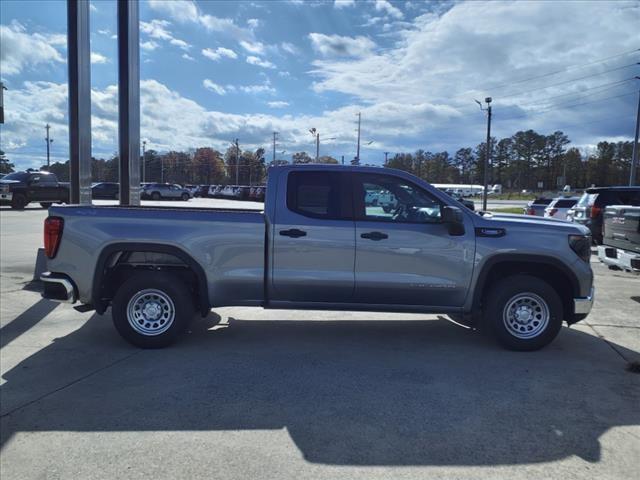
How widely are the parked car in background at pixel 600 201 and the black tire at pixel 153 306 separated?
1186 centimetres

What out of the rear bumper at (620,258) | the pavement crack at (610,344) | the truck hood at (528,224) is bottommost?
the pavement crack at (610,344)

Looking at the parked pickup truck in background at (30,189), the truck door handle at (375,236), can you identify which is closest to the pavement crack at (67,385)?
the truck door handle at (375,236)

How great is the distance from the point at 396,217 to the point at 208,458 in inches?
123

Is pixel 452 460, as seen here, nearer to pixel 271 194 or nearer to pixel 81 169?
pixel 271 194

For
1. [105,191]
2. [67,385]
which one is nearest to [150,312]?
[67,385]

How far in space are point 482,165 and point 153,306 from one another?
123 meters

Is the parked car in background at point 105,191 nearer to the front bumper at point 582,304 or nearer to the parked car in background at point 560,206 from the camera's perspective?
the parked car in background at point 560,206

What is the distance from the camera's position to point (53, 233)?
5.41 metres

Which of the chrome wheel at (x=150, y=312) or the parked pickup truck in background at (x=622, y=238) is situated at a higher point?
the parked pickup truck in background at (x=622, y=238)

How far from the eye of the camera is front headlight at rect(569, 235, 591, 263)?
17.7 feet

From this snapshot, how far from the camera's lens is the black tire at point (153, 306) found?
543 centimetres

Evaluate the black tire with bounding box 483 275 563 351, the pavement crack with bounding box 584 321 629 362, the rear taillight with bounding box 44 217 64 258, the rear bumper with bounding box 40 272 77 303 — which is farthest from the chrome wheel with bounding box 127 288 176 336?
the pavement crack with bounding box 584 321 629 362

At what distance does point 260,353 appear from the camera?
538cm

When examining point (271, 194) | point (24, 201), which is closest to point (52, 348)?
point (271, 194)
